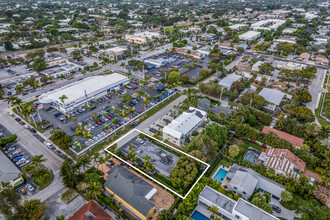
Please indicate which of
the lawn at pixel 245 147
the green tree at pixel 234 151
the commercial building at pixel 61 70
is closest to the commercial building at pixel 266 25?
the lawn at pixel 245 147

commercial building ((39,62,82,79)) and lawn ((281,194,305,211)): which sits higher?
commercial building ((39,62,82,79))

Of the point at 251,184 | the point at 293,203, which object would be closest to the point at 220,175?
the point at 251,184

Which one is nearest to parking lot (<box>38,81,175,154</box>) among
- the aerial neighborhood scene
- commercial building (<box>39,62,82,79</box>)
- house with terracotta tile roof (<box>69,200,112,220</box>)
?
the aerial neighborhood scene

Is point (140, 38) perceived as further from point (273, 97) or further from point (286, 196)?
point (286, 196)

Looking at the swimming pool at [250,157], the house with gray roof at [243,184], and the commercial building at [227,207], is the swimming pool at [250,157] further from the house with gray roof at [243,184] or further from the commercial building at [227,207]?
the commercial building at [227,207]

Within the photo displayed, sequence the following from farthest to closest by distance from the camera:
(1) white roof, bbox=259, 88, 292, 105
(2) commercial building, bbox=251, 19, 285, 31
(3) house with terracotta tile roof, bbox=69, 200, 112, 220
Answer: (2) commercial building, bbox=251, 19, 285, 31 → (1) white roof, bbox=259, 88, 292, 105 → (3) house with terracotta tile roof, bbox=69, 200, 112, 220

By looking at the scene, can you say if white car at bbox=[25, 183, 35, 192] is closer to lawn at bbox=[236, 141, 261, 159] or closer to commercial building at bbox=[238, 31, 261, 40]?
lawn at bbox=[236, 141, 261, 159]
